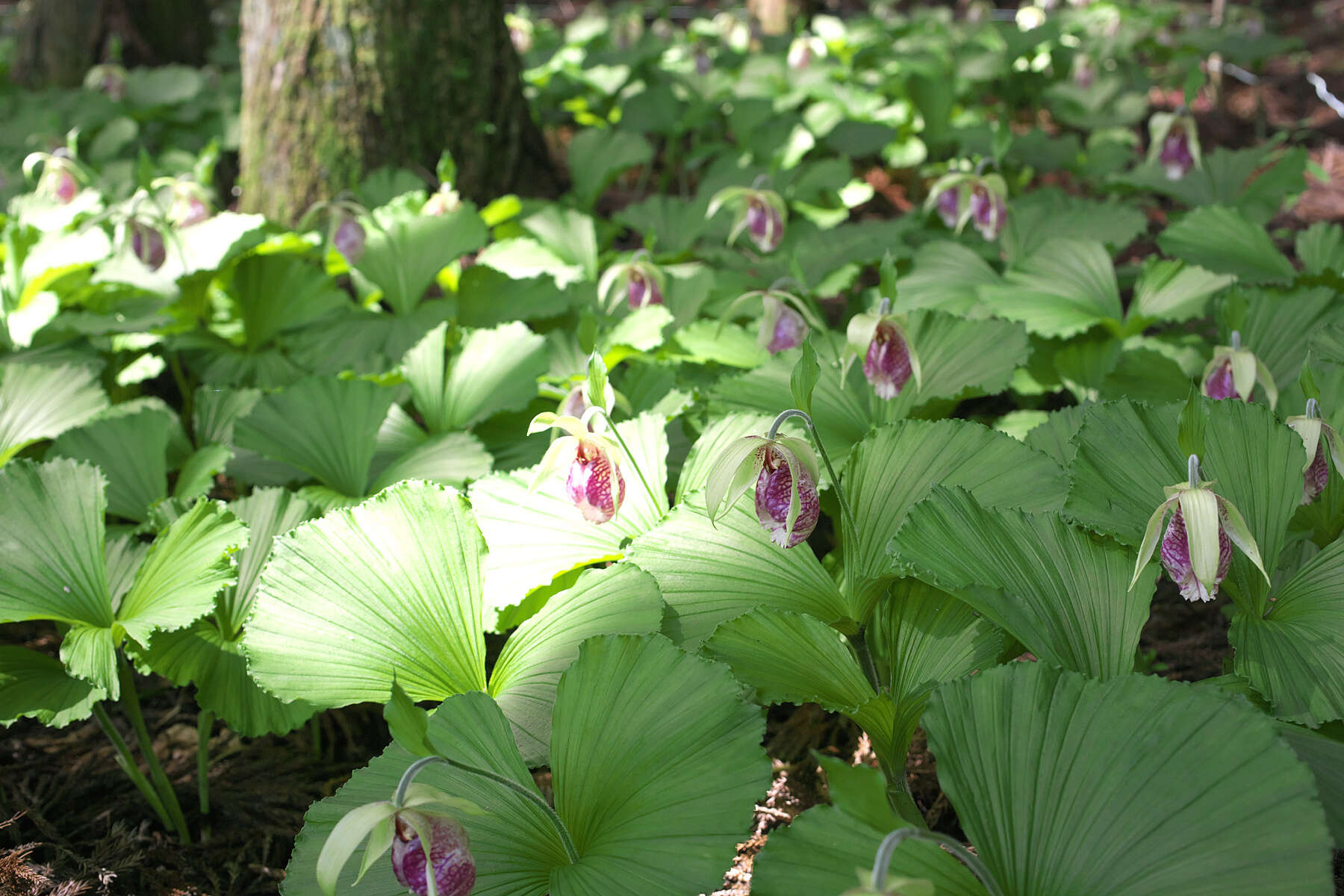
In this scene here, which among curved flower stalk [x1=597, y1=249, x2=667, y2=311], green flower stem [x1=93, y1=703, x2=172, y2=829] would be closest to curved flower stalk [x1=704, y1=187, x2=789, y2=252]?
curved flower stalk [x1=597, y1=249, x2=667, y2=311]

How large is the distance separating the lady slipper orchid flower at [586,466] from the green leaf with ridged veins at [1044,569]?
0.41 meters

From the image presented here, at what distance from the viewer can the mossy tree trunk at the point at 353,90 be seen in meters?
3.01

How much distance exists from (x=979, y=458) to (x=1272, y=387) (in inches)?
23.7

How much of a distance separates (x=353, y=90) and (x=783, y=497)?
8.04 feet

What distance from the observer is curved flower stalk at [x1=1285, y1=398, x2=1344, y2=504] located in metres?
1.28

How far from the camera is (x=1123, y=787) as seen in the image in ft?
2.97

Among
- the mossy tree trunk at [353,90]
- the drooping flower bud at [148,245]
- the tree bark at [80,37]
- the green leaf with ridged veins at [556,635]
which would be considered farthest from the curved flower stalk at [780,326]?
the tree bark at [80,37]

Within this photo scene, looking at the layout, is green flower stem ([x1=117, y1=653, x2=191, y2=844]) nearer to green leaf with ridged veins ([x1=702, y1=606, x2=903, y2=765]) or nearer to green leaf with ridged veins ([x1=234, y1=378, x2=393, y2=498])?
green leaf with ridged veins ([x1=234, y1=378, x2=393, y2=498])

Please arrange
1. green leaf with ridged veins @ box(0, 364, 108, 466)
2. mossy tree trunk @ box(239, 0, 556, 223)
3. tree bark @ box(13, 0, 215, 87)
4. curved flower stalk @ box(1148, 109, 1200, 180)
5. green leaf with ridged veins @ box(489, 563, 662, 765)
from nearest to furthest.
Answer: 1. green leaf with ridged veins @ box(489, 563, 662, 765)
2. green leaf with ridged veins @ box(0, 364, 108, 466)
3. curved flower stalk @ box(1148, 109, 1200, 180)
4. mossy tree trunk @ box(239, 0, 556, 223)
5. tree bark @ box(13, 0, 215, 87)

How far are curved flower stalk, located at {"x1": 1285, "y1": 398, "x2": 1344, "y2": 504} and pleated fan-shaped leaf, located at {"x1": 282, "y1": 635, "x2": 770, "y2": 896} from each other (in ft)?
2.82

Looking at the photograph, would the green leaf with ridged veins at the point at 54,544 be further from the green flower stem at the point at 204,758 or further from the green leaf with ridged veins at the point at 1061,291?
the green leaf with ridged veins at the point at 1061,291

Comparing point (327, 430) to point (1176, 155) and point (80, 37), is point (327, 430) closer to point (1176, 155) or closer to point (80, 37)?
point (1176, 155)

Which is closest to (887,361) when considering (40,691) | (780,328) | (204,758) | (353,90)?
(780,328)

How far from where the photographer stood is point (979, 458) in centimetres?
137
